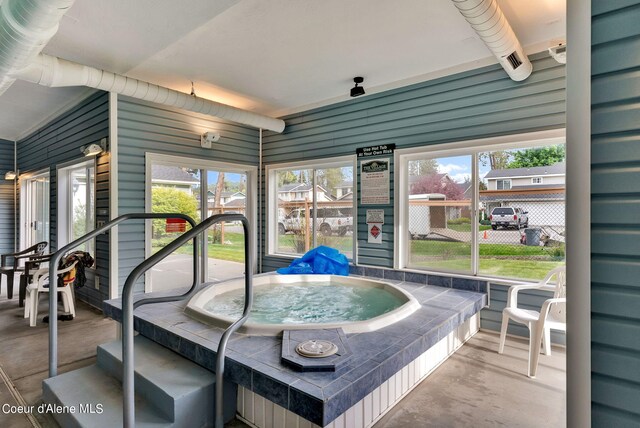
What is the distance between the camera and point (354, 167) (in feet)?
15.9

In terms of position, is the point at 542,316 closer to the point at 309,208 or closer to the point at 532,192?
the point at 532,192

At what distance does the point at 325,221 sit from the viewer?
5.34m

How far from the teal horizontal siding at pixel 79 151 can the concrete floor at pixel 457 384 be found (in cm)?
99

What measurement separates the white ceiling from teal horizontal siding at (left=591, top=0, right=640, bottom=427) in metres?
1.87

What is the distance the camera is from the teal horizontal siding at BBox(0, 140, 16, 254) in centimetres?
758

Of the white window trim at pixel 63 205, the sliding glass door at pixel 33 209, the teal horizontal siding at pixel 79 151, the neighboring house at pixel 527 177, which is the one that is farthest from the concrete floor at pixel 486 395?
the sliding glass door at pixel 33 209

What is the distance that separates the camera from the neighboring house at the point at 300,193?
534 cm

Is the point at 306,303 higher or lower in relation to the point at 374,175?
lower

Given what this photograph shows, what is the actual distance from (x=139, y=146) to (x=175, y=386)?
352 centimetres

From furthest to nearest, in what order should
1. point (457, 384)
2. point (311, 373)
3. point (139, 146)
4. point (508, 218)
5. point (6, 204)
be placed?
point (6, 204) → point (139, 146) → point (508, 218) → point (457, 384) → point (311, 373)

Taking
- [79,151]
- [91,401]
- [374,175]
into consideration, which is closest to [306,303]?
[374,175]

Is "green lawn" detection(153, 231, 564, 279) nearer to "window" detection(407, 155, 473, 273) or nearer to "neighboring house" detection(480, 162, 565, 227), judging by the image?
"window" detection(407, 155, 473, 273)

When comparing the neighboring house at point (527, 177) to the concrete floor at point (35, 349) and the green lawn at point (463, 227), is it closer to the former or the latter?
the green lawn at point (463, 227)

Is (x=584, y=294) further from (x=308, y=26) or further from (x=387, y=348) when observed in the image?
(x=308, y=26)
